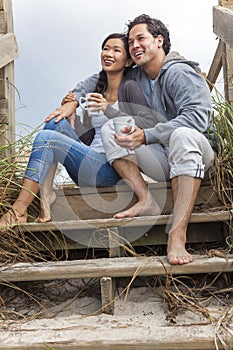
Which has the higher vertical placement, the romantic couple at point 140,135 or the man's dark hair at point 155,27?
the man's dark hair at point 155,27

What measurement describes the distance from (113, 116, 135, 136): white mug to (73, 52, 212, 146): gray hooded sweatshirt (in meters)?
0.09

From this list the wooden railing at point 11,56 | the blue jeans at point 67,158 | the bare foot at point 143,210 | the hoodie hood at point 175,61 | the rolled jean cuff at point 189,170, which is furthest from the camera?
the wooden railing at point 11,56

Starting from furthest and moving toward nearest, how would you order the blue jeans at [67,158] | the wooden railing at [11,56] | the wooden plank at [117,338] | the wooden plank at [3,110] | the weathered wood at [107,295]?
the wooden plank at [3,110]
the wooden railing at [11,56]
the blue jeans at [67,158]
the weathered wood at [107,295]
the wooden plank at [117,338]

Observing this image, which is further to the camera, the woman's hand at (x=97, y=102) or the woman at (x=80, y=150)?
the woman's hand at (x=97, y=102)

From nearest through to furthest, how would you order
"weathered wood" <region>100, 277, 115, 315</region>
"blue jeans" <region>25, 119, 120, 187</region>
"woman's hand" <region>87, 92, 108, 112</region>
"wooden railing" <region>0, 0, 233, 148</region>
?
"weathered wood" <region>100, 277, 115, 315</region>
"blue jeans" <region>25, 119, 120, 187</region>
"woman's hand" <region>87, 92, 108, 112</region>
"wooden railing" <region>0, 0, 233, 148</region>

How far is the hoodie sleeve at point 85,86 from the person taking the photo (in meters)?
2.48

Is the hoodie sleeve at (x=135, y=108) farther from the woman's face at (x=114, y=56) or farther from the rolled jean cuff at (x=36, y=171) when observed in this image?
the rolled jean cuff at (x=36, y=171)

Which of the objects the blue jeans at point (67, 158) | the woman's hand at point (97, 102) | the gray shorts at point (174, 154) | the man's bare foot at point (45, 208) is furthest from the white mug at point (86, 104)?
the man's bare foot at point (45, 208)

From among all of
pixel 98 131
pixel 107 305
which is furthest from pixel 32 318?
pixel 98 131

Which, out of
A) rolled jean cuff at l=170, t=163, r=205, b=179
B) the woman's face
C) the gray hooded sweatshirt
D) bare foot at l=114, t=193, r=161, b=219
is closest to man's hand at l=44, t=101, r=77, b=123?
the woman's face

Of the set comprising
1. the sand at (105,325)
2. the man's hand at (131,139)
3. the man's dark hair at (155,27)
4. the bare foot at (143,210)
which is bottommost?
the sand at (105,325)

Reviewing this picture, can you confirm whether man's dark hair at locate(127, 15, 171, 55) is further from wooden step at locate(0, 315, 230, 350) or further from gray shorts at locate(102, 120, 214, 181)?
wooden step at locate(0, 315, 230, 350)

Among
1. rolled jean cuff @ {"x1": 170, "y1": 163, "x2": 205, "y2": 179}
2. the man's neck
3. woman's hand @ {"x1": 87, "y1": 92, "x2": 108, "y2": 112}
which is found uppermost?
the man's neck

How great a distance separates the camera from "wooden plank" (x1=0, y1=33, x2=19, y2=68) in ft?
7.94
